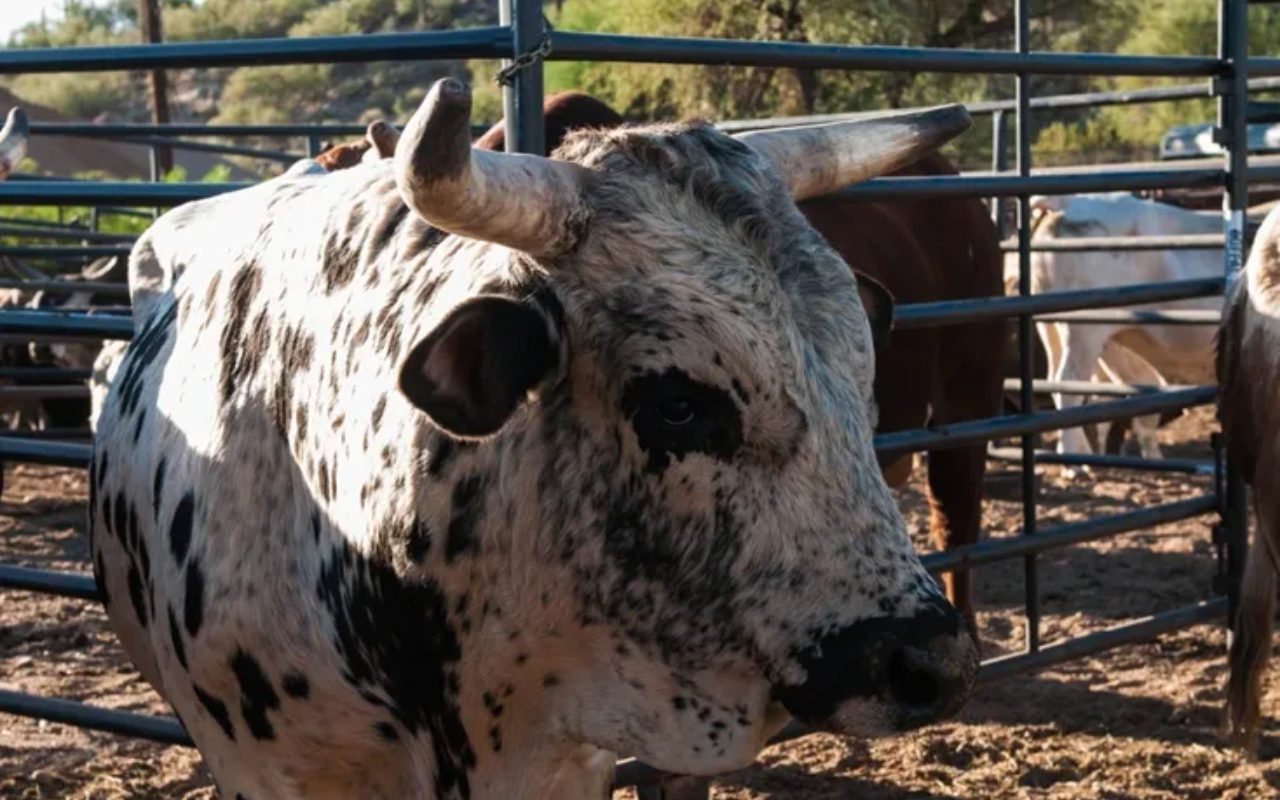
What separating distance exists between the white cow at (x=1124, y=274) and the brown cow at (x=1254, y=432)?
5121 millimetres

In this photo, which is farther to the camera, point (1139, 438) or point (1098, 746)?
point (1139, 438)

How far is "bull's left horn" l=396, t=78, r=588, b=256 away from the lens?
7.04ft

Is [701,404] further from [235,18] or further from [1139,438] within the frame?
[235,18]

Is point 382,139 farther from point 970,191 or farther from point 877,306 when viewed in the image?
point 970,191

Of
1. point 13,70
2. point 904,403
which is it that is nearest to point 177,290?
point 13,70

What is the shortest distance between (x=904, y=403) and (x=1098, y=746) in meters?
1.21

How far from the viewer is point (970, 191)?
4.49 metres

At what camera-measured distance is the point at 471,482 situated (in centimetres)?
248

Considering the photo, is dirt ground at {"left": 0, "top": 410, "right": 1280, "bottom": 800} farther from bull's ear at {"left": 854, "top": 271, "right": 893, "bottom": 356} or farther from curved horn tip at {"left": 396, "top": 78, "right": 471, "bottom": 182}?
curved horn tip at {"left": 396, "top": 78, "right": 471, "bottom": 182}

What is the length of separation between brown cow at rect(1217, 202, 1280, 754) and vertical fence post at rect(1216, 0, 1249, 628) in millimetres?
428

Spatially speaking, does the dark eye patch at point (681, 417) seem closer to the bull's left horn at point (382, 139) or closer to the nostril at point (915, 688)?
the nostril at point (915, 688)

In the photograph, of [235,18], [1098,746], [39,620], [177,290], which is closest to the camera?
[177,290]

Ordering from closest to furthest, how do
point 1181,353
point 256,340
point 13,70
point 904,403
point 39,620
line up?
1. point 256,340
2. point 13,70
3. point 904,403
4. point 39,620
5. point 1181,353

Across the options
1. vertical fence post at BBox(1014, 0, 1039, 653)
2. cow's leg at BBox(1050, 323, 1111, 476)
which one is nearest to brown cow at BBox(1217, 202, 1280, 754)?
vertical fence post at BBox(1014, 0, 1039, 653)
